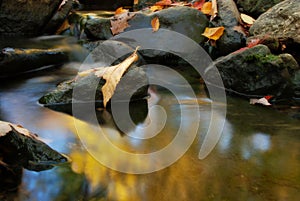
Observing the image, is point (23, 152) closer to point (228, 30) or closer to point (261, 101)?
point (261, 101)

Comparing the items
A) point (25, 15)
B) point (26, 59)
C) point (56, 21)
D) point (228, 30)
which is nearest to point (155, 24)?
point (228, 30)

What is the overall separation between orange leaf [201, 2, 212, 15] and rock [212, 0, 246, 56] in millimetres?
213

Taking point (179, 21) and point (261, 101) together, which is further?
point (179, 21)

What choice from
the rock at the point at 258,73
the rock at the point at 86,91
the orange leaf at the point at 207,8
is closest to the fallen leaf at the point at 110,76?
the rock at the point at 86,91

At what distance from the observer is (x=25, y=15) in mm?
6680

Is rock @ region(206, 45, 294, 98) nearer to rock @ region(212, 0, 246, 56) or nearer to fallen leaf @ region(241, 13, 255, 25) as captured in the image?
rock @ region(212, 0, 246, 56)

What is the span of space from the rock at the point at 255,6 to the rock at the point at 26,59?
3.29m

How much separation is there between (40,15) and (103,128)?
4245 mm

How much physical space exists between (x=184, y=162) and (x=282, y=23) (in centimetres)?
322

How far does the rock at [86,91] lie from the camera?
12.8 ft

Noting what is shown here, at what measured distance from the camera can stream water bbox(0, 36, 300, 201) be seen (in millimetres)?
2395

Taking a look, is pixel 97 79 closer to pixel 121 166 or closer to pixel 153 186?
pixel 121 166

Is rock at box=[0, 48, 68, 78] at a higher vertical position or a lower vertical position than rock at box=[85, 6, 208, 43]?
lower

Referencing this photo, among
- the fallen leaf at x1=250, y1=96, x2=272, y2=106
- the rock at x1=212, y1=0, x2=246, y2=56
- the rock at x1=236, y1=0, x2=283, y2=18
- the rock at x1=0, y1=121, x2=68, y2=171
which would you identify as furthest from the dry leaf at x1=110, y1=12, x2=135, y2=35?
the rock at x1=0, y1=121, x2=68, y2=171
